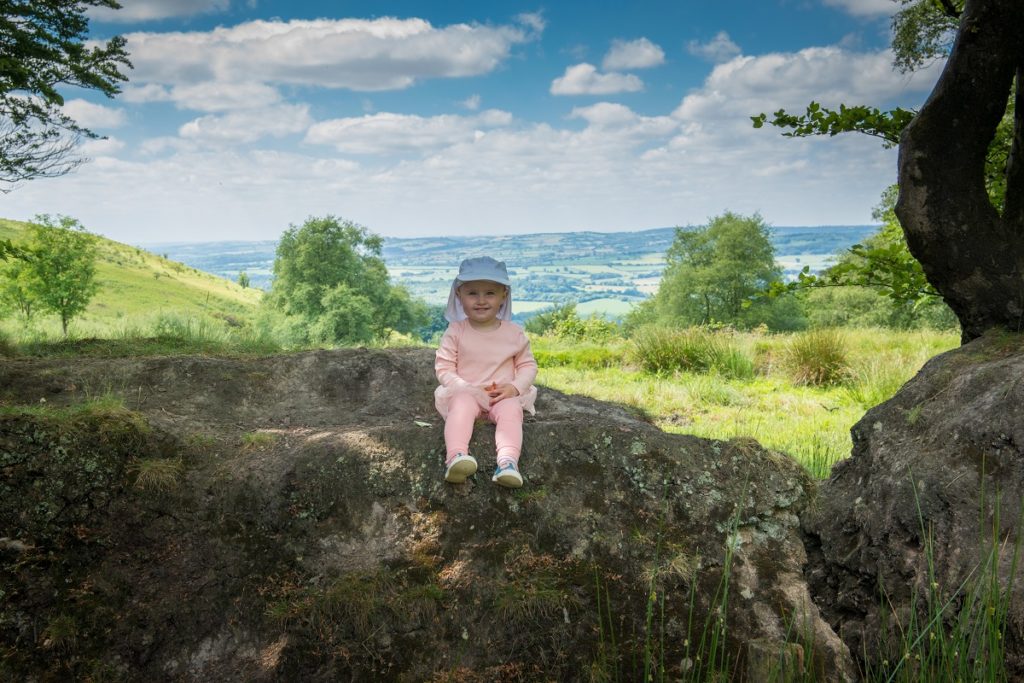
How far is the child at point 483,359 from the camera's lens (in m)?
3.85

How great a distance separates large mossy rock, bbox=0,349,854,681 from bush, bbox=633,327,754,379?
8081 mm

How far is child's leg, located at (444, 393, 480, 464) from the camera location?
3635 millimetres

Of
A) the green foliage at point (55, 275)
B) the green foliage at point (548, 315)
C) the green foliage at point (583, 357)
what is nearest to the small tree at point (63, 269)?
the green foliage at point (55, 275)

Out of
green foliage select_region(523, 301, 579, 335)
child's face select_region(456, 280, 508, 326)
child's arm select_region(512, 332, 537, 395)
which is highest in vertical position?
child's face select_region(456, 280, 508, 326)

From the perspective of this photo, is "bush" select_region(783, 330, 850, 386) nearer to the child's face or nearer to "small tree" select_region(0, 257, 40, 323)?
the child's face

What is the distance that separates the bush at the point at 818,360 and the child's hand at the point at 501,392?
28.1 ft

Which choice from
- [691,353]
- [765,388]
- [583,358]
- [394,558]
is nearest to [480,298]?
[394,558]

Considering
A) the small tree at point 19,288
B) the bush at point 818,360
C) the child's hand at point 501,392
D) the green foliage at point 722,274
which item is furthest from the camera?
the green foliage at point 722,274

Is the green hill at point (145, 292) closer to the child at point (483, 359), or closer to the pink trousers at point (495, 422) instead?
the child at point (483, 359)

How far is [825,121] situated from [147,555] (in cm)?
521

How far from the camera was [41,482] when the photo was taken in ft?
11.2

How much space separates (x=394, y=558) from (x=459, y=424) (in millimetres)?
741

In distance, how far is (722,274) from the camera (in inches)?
1569

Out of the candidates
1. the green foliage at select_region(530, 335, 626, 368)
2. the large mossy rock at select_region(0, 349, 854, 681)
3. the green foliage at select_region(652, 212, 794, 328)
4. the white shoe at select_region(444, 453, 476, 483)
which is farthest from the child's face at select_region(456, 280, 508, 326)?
the green foliage at select_region(652, 212, 794, 328)
